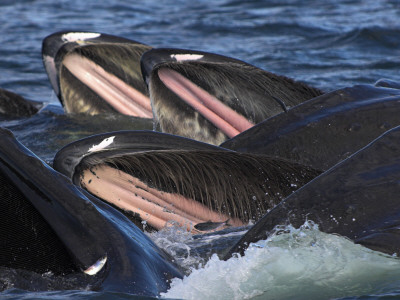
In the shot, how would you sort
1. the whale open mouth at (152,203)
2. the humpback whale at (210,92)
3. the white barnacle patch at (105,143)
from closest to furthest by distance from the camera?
the white barnacle patch at (105,143) → the whale open mouth at (152,203) → the humpback whale at (210,92)

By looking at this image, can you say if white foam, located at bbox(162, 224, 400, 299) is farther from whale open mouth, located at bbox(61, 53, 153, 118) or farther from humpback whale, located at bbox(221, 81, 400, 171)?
whale open mouth, located at bbox(61, 53, 153, 118)

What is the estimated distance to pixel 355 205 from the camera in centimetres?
441

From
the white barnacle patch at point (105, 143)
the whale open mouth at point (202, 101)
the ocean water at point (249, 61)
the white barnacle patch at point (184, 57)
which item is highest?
the white barnacle patch at point (184, 57)

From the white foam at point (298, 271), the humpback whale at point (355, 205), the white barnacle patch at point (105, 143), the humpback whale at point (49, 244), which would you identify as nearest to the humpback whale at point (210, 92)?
the white barnacle patch at point (105, 143)

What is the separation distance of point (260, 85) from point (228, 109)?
359 millimetres

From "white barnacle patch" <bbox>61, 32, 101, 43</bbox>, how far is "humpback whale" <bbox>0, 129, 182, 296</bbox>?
4958 millimetres

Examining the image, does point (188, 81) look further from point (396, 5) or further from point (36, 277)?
point (396, 5)

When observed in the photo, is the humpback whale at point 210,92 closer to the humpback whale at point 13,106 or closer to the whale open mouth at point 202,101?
the whale open mouth at point 202,101

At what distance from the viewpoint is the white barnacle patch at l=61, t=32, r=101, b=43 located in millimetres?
8750

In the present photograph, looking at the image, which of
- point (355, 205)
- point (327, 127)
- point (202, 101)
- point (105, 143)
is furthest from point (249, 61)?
point (355, 205)

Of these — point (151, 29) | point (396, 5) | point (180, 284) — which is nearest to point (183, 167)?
point (180, 284)

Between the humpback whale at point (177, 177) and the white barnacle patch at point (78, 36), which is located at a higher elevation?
the white barnacle patch at point (78, 36)

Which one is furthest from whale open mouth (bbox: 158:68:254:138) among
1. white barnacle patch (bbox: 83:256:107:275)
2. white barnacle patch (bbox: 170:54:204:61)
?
white barnacle patch (bbox: 83:256:107:275)

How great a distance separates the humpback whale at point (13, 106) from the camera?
393 inches
